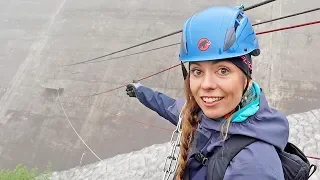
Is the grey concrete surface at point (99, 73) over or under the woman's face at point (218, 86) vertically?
under

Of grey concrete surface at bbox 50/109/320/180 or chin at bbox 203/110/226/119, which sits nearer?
chin at bbox 203/110/226/119

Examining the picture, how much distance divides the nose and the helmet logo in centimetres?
18

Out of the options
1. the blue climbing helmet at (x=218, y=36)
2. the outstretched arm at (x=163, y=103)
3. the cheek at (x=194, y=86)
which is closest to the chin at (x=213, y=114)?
the cheek at (x=194, y=86)

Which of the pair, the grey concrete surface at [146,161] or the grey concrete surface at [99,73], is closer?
the grey concrete surface at [146,161]

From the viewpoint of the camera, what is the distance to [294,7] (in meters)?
8.67

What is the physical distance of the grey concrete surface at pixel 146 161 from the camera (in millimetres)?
5600

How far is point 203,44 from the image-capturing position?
6.28 feet

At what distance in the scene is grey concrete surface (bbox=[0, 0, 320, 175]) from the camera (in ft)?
24.1

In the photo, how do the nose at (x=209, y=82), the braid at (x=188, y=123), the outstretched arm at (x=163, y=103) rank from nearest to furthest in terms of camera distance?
the nose at (x=209, y=82), the braid at (x=188, y=123), the outstretched arm at (x=163, y=103)

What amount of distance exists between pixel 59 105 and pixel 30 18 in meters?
4.41

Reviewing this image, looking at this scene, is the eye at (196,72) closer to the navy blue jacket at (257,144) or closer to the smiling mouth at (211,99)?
the smiling mouth at (211,99)

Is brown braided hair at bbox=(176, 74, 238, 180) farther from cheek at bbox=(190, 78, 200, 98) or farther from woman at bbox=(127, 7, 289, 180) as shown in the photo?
cheek at bbox=(190, 78, 200, 98)

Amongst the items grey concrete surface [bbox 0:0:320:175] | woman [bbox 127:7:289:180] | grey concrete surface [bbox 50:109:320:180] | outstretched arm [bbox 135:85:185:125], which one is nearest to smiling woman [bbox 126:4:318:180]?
woman [bbox 127:7:289:180]

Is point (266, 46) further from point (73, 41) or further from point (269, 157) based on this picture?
point (269, 157)
